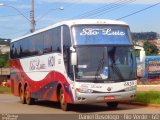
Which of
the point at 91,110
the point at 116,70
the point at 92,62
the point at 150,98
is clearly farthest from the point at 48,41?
the point at 150,98

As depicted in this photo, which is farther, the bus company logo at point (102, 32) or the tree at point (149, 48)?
the tree at point (149, 48)

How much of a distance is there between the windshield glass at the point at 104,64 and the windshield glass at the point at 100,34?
0.87 feet

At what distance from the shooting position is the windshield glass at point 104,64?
1886cm

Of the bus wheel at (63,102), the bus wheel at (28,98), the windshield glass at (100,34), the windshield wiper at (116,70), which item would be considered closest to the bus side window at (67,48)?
the windshield glass at (100,34)

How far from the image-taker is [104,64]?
1903 centimetres

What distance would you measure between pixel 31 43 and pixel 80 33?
719cm

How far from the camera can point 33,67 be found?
25.6 meters

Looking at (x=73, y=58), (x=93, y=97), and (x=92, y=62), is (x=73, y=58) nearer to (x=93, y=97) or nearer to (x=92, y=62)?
(x=92, y=62)

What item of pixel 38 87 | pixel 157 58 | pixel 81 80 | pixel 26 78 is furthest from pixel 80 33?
pixel 157 58

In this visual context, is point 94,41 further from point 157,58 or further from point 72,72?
point 157,58

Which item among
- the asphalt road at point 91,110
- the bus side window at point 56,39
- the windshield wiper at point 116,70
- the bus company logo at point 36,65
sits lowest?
the asphalt road at point 91,110

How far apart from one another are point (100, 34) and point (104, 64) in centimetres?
132

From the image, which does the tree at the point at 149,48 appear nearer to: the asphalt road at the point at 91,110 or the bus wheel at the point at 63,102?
the asphalt road at the point at 91,110

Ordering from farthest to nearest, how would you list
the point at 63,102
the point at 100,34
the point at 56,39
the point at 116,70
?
the point at 56,39
the point at 63,102
the point at 100,34
the point at 116,70
